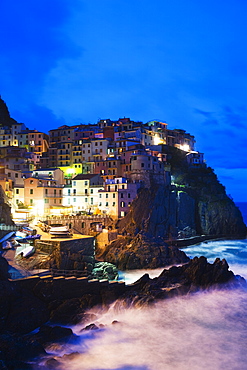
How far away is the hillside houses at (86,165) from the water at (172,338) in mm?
29396

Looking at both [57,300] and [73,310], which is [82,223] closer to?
[57,300]

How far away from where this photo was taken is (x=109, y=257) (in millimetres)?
42125

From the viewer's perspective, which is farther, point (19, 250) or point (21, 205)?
point (21, 205)

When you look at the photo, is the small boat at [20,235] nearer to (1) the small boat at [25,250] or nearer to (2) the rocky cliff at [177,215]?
(1) the small boat at [25,250]

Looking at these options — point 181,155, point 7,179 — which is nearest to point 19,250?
point 7,179

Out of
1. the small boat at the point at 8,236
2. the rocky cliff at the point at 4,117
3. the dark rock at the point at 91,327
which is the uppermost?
the rocky cliff at the point at 4,117

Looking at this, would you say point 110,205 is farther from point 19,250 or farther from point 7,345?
point 7,345

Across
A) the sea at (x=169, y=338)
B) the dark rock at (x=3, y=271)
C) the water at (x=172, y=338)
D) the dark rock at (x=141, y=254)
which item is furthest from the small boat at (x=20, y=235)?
the water at (x=172, y=338)

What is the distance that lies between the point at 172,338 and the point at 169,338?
0.20m

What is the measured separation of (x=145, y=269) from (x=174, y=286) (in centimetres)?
1266

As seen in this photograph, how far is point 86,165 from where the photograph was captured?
72938 mm

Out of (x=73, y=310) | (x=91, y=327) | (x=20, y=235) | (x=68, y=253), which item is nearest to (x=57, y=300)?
(x=73, y=310)

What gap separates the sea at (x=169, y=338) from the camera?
1752cm

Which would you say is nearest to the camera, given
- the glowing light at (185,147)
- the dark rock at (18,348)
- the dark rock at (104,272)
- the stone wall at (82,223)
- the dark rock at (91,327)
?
the dark rock at (18,348)
